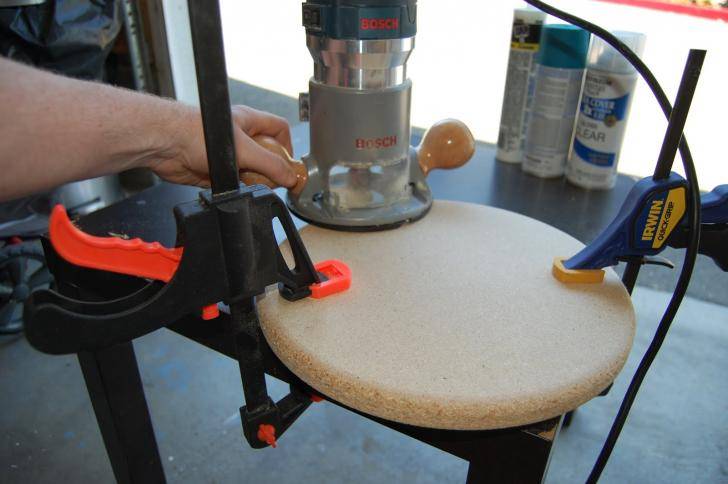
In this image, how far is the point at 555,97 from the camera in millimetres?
858

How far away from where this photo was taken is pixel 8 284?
150 cm

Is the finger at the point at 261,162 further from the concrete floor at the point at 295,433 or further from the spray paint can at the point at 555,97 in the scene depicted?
the concrete floor at the point at 295,433

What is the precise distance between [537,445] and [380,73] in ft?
1.27

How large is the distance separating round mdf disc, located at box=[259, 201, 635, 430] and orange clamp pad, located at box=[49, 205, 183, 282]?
124 millimetres

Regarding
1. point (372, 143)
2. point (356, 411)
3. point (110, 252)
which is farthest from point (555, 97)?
point (110, 252)

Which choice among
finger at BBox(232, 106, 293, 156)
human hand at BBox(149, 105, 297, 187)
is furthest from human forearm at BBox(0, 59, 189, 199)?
finger at BBox(232, 106, 293, 156)

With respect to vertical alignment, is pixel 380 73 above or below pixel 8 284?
above

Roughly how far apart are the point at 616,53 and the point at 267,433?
0.68m

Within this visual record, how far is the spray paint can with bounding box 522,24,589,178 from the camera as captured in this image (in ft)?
2.74

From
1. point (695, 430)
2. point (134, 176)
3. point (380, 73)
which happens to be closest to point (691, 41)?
point (695, 430)

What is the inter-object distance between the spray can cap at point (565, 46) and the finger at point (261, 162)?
455 millimetres

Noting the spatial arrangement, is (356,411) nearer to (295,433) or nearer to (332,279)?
(332,279)

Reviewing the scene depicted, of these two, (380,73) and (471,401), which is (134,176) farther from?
(471,401)

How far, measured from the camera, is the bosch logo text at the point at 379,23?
557 millimetres
